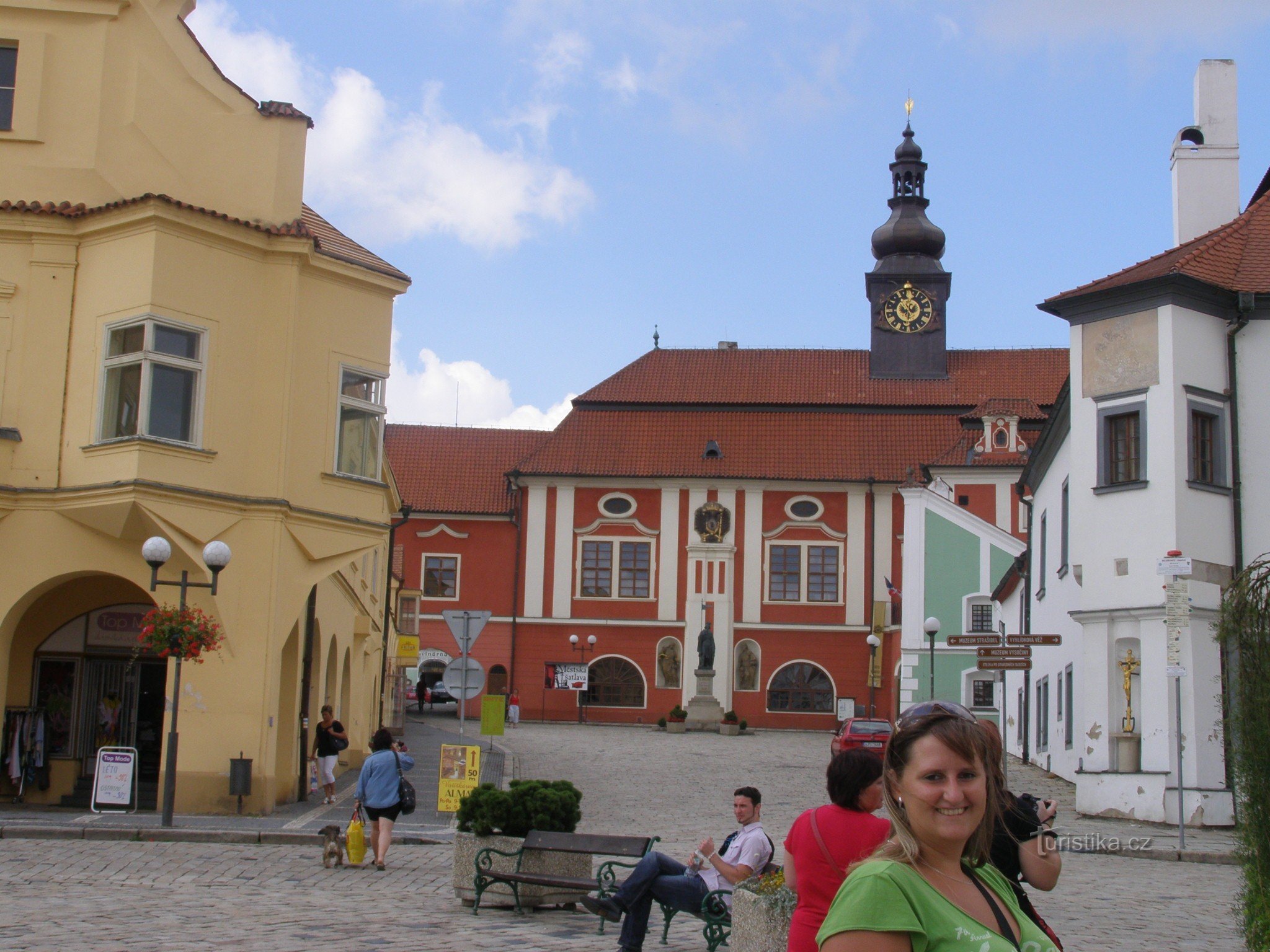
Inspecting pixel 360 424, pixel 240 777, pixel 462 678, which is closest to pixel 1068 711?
pixel 462 678

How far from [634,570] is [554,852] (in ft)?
154

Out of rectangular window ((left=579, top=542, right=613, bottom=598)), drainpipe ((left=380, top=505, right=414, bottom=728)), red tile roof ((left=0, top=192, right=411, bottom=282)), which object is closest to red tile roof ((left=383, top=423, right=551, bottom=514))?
rectangular window ((left=579, top=542, right=613, bottom=598))

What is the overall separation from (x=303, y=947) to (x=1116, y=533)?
15676 millimetres

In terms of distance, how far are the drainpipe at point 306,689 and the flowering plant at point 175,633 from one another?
11.0 feet

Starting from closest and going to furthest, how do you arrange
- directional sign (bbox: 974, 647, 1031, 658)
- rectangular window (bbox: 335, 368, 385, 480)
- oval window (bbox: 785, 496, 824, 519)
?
directional sign (bbox: 974, 647, 1031, 658), rectangular window (bbox: 335, 368, 385, 480), oval window (bbox: 785, 496, 824, 519)

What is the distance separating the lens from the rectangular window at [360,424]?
20562mm

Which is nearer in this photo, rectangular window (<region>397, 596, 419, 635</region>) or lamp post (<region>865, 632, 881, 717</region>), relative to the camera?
rectangular window (<region>397, 596, 419, 635</region>)

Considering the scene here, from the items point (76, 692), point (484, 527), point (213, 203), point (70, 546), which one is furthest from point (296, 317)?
point (484, 527)

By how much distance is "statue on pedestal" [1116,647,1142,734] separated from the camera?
21250mm

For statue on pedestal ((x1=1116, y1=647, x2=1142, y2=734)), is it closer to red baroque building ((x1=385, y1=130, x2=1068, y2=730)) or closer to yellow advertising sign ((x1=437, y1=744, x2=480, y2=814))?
yellow advertising sign ((x1=437, y1=744, x2=480, y2=814))

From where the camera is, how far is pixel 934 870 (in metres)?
3.05

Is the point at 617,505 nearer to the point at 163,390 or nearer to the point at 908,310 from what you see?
the point at 908,310

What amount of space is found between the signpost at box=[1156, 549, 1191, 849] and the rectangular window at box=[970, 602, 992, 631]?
24924 mm

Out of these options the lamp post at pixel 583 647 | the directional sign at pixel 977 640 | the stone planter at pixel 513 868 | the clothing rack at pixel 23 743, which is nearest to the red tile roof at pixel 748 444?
the lamp post at pixel 583 647
